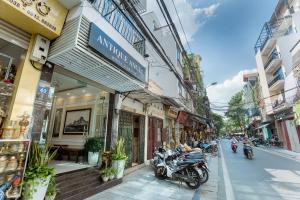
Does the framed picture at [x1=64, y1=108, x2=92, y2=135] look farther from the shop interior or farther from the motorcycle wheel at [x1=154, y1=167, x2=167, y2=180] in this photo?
the motorcycle wheel at [x1=154, y1=167, x2=167, y2=180]

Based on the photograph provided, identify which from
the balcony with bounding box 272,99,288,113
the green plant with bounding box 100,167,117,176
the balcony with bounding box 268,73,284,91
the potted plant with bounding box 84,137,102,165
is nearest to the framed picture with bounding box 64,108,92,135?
the potted plant with bounding box 84,137,102,165

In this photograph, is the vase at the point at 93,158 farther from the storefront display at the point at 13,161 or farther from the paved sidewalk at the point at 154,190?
the storefront display at the point at 13,161

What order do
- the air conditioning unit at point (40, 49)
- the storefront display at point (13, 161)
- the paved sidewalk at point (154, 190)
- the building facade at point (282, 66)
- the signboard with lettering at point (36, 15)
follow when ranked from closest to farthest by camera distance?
1. the storefront display at point (13, 161)
2. the signboard with lettering at point (36, 15)
3. the air conditioning unit at point (40, 49)
4. the paved sidewalk at point (154, 190)
5. the building facade at point (282, 66)

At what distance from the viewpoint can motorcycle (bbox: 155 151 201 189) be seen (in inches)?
216

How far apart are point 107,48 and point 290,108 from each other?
2027cm

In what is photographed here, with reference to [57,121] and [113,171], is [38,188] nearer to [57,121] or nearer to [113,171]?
[113,171]

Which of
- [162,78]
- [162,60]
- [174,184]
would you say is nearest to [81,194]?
[174,184]

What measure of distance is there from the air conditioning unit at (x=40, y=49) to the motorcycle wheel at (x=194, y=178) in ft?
18.1

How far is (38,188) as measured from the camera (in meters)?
3.29

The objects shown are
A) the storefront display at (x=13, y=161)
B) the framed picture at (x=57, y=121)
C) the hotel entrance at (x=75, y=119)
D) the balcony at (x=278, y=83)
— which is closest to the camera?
the storefront display at (x=13, y=161)

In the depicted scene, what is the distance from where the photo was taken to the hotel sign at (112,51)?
3941mm

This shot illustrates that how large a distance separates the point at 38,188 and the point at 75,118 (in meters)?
4.89

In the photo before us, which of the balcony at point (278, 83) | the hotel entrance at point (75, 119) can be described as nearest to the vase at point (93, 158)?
the hotel entrance at point (75, 119)

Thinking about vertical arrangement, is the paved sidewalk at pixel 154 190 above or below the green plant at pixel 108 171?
below
